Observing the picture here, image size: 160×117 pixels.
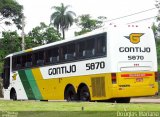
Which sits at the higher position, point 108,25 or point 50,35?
point 50,35

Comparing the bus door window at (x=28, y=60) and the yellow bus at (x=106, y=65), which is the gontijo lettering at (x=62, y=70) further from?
the bus door window at (x=28, y=60)

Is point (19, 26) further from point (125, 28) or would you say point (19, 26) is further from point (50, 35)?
point (125, 28)

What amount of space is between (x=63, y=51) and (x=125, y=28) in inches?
160

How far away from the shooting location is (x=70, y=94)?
2145 cm

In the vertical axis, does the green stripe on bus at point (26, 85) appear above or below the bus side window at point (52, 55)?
below

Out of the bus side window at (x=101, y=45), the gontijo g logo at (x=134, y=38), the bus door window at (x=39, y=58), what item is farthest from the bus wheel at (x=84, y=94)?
the bus door window at (x=39, y=58)

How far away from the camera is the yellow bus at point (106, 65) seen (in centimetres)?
1844

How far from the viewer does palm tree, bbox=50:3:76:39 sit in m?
73.2

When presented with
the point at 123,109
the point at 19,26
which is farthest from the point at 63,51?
the point at 19,26

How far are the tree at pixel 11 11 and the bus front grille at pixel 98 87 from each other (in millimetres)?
26510

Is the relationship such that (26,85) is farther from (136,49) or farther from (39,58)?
(136,49)

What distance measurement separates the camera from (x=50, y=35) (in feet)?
191

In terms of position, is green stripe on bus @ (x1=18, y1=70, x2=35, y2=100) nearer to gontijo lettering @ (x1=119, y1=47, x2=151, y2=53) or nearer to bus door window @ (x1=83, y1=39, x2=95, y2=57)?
bus door window @ (x1=83, y1=39, x2=95, y2=57)

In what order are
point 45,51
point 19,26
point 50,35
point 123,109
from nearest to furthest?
point 123,109 < point 45,51 < point 19,26 < point 50,35
